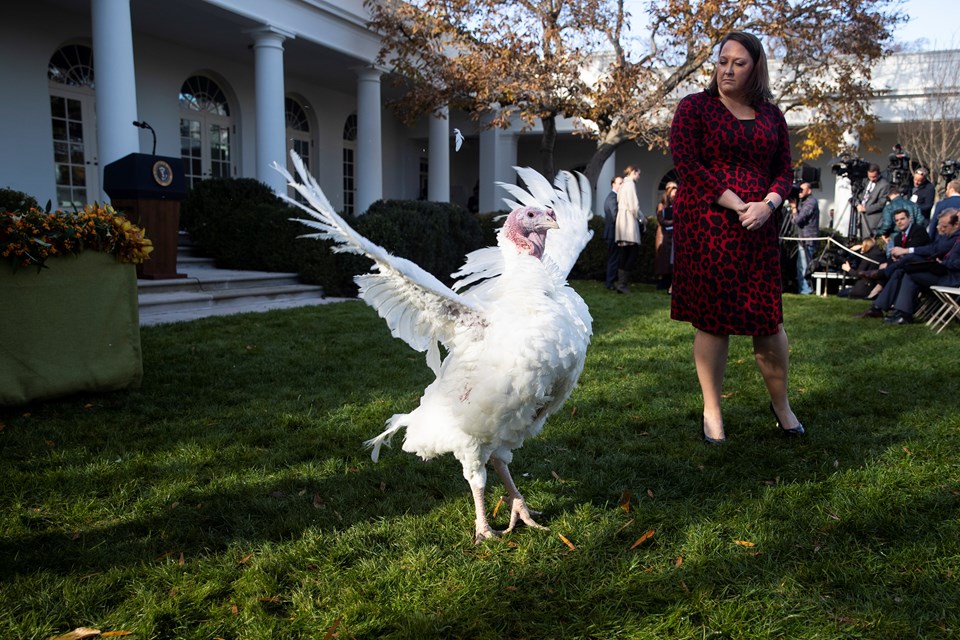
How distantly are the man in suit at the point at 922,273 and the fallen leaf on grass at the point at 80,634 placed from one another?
28.6 feet

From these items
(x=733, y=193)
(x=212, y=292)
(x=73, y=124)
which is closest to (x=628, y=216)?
(x=212, y=292)

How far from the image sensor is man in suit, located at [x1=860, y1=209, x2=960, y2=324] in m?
7.98

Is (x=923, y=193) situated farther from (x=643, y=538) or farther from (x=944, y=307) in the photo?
(x=643, y=538)

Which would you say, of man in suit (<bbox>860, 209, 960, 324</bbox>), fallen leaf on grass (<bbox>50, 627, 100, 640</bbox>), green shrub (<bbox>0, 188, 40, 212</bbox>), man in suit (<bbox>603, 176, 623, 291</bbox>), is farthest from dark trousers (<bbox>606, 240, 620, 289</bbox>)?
fallen leaf on grass (<bbox>50, 627, 100, 640</bbox>)

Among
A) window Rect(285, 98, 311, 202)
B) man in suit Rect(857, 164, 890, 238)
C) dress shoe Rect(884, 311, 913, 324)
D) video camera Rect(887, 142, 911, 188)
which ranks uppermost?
window Rect(285, 98, 311, 202)

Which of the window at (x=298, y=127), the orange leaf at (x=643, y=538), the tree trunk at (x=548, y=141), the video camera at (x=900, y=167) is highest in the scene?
the window at (x=298, y=127)

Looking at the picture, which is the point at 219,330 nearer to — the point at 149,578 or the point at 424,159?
the point at 149,578

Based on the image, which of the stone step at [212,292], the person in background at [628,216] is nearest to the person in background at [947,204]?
the person in background at [628,216]

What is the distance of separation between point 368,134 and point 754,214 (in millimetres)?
12692

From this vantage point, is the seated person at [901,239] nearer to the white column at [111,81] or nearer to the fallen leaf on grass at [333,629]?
the fallen leaf on grass at [333,629]

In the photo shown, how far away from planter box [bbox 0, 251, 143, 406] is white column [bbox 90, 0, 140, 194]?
554cm

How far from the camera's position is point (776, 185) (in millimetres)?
3631

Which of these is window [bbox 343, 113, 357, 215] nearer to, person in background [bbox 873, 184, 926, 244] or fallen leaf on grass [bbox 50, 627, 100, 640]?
person in background [bbox 873, 184, 926, 244]

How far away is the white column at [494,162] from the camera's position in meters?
Answer: 18.9
